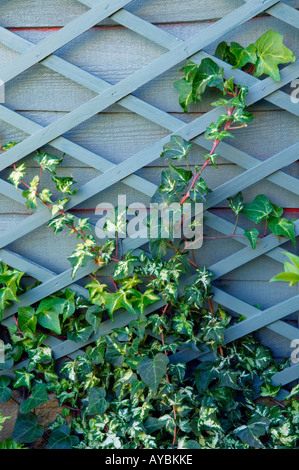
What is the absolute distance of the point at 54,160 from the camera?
4.90 feet

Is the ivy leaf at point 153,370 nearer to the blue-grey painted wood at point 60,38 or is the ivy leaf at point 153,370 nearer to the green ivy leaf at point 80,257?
the green ivy leaf at point 80,257

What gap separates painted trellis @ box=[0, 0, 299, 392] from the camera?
1406 mm

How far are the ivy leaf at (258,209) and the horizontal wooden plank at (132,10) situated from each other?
0.57 meters

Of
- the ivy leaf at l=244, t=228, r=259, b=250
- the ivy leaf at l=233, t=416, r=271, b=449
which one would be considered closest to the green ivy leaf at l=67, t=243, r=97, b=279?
the ivy leaf at l=244, t=228, r=259, b=250

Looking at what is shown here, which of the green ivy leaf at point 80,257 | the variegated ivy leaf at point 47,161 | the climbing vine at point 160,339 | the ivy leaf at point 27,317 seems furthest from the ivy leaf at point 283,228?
the ivy leaf at point 27,317

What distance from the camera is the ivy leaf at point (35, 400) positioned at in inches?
Result: 61.1

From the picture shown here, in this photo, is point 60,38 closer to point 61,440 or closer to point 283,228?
point 283,228

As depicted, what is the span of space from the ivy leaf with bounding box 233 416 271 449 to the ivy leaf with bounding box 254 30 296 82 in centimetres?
103

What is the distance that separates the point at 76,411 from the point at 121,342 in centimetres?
29

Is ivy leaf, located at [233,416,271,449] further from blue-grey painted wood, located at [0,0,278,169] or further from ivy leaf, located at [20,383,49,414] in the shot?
blue-grey painted wood, located at [0,0,278,169]

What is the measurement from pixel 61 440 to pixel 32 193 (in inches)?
31.6

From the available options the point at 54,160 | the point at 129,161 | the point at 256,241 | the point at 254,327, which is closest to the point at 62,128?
the point at 54,160

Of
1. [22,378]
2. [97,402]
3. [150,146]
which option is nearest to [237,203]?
[150,146]
